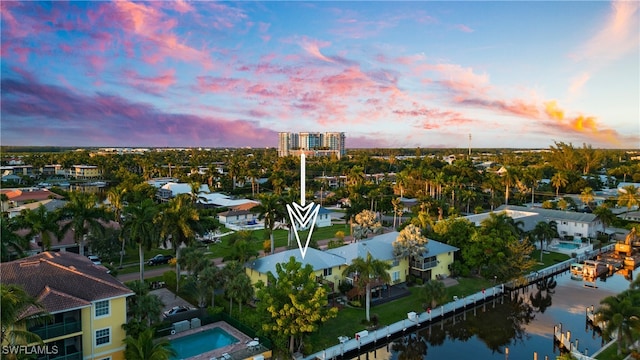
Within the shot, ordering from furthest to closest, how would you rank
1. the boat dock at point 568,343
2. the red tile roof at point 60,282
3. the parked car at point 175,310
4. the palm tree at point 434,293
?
the palm tree at point 434,293, the parked car at point 175,310, the boat dock at point 568,343, the red tile roof at point 60,282

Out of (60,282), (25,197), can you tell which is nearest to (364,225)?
(60,282)

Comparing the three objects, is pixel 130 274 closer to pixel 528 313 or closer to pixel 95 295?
pixel 95 295

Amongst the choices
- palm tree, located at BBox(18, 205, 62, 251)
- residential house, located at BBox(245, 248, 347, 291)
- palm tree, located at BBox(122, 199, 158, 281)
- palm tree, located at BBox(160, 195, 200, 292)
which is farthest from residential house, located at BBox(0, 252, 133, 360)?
palm tree, located at BBox(18, 205, 62, 251)

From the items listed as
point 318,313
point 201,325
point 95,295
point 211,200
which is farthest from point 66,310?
point 211,200

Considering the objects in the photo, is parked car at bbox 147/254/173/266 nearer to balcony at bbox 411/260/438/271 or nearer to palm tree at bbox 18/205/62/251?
palm tree at bbox 18/205/62/251

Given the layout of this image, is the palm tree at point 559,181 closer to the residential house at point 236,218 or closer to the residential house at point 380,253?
the residential house at point 236,218

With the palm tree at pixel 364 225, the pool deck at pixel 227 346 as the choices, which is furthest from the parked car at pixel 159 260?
the palm tree at pixel 364 225
